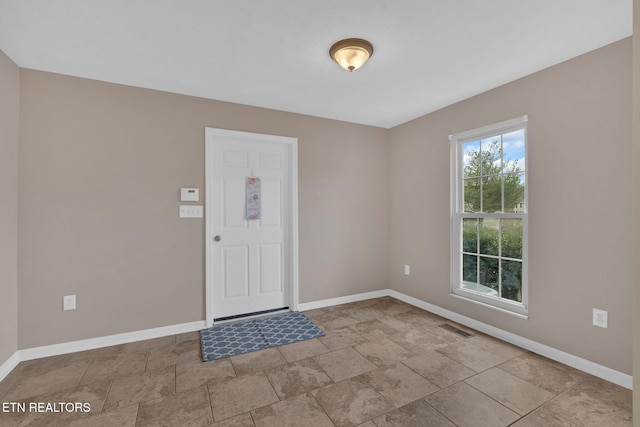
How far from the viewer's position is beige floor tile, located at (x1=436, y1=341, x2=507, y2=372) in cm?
234

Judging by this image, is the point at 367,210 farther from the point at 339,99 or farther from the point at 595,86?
the point at 595,86

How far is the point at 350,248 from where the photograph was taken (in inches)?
157

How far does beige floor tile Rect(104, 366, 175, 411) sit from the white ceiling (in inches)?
98.0

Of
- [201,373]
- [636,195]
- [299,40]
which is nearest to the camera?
[636,195]

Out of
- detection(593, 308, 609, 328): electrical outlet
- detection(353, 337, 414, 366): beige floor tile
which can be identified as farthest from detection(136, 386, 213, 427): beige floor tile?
detection(593, 308, 609, 328): electrical outlet

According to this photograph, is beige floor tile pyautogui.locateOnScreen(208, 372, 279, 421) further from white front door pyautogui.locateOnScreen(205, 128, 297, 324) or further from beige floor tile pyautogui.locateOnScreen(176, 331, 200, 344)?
white front door pyautogui.locateOnScreen(205, 128, 297, 324)

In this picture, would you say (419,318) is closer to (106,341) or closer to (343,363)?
(343,363)

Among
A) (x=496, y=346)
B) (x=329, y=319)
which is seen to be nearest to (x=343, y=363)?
(x=329, y=319)

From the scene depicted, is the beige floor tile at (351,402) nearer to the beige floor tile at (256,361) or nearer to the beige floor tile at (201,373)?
the beige floor tile at (256,361)

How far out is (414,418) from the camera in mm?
1756

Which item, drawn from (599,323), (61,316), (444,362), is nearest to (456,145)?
(599,323)

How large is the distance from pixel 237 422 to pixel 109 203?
2228 mm

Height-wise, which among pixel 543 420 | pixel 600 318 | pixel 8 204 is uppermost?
pixel 8 204

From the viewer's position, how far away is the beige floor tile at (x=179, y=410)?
5.64ft
